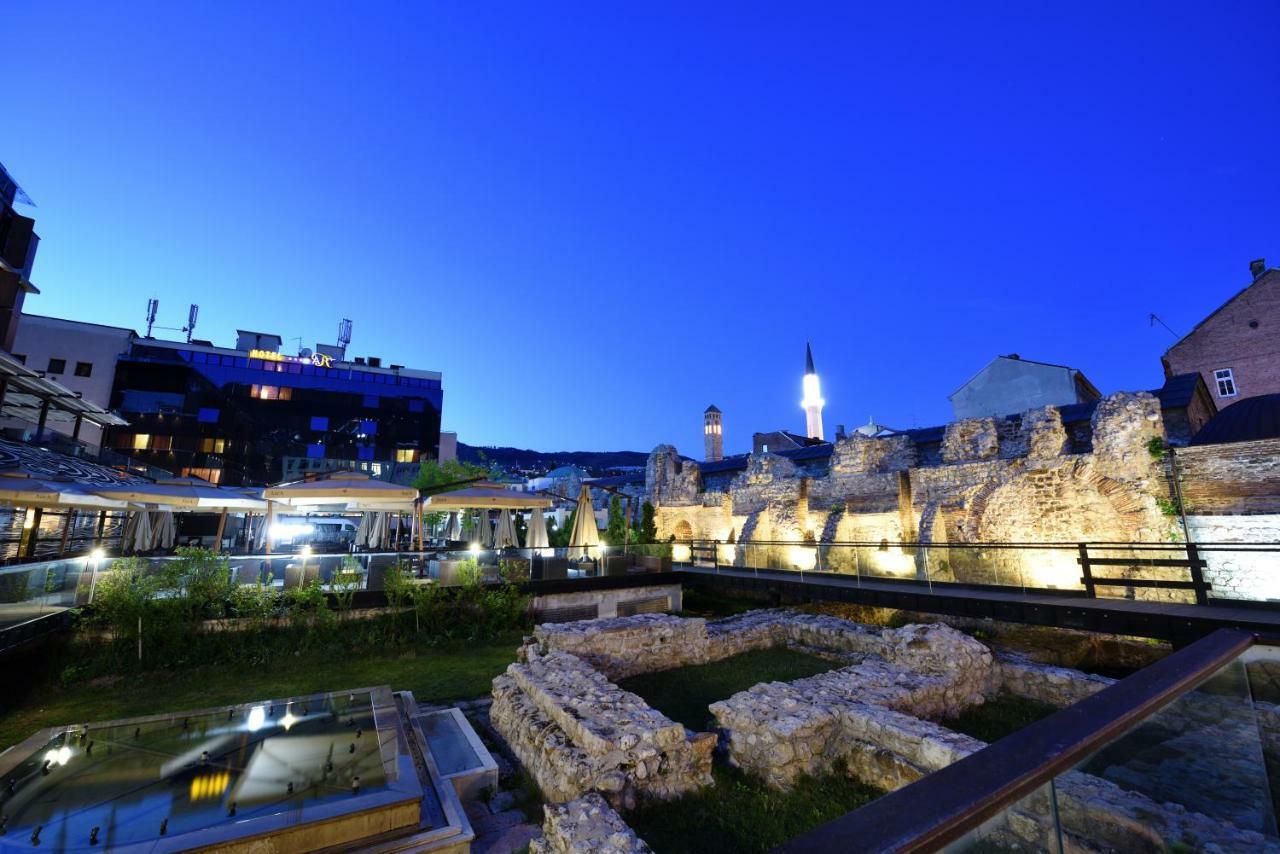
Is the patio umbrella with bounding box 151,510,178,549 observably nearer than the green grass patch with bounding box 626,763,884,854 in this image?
No

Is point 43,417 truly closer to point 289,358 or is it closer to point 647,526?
point 647,526

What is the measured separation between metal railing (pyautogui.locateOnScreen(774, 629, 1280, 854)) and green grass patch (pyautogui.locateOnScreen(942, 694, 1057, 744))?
5668 millimetres

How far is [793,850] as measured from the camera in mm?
1025

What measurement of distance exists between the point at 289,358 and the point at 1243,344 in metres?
63.4

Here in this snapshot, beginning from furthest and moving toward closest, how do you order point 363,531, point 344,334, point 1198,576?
1. point 344,334
2. point 363,531
3. point 1198,576

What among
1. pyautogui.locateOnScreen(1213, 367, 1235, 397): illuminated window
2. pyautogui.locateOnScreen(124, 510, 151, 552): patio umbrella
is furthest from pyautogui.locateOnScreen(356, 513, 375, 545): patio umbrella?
pyautogui.locateOnScreen(1213, 367, 1235, 397): illuminated window

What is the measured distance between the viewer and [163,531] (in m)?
15.2

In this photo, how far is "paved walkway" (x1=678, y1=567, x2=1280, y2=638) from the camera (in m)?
8.04

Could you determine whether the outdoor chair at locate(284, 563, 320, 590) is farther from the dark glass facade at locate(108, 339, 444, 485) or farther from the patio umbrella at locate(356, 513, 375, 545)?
the dark glass facade at locate(108, 339, 444, 485)

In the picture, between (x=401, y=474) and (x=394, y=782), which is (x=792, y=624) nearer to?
(x=394, y=782)

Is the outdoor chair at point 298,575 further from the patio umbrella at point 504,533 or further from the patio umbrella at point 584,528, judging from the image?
the patio umbrella at point 584,528

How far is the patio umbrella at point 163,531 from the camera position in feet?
48.5

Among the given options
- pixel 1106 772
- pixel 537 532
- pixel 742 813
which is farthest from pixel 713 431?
pixel 1106 772

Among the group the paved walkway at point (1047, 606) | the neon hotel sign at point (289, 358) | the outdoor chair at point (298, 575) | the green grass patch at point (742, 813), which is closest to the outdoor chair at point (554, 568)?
the outdoor chair at point (298, 575)
